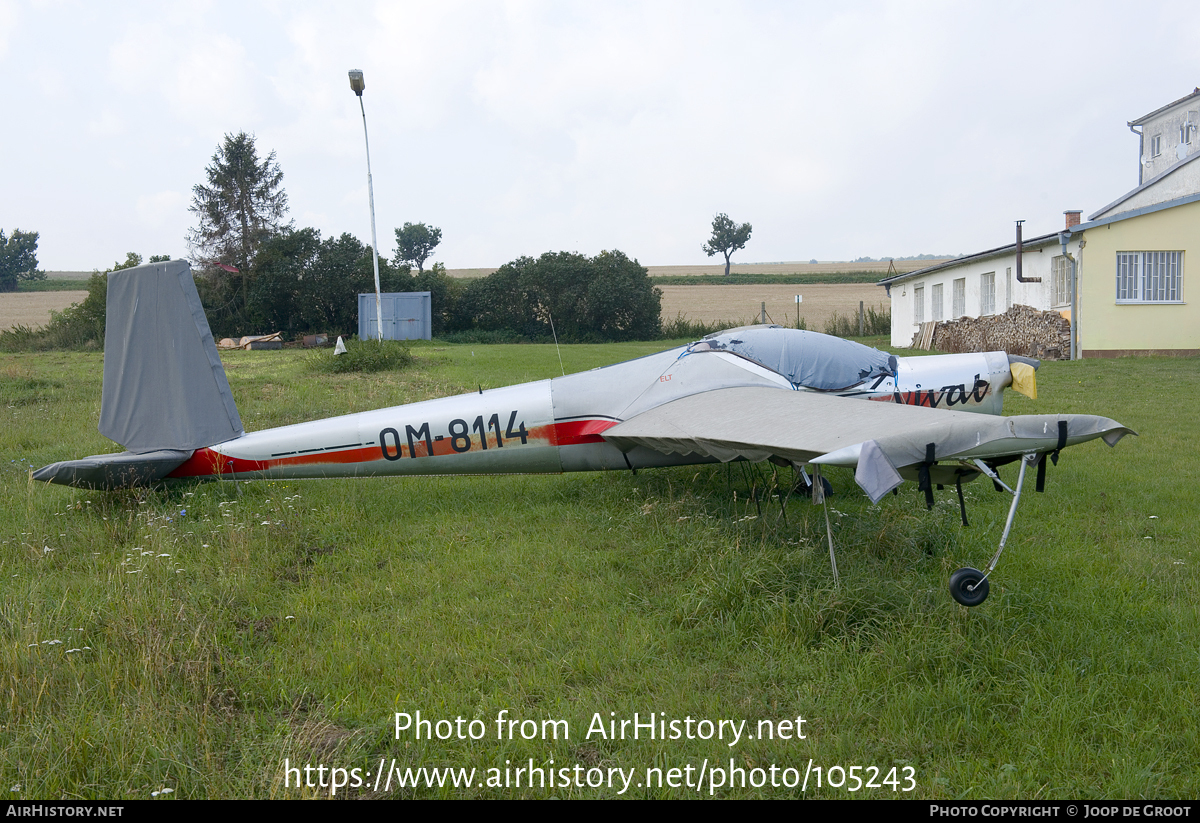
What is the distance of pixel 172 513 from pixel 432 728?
397 centimetres

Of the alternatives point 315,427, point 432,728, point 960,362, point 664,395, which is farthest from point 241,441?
point 960,362

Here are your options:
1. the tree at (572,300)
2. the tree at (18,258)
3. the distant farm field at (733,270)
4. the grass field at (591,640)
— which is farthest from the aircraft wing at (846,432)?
the tree at (18,258)

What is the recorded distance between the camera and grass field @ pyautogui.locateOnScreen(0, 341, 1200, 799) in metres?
2.89

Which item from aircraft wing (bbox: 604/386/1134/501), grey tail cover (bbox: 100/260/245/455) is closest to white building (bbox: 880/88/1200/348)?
aircraft wing (bbox: 604/386/1134/501)

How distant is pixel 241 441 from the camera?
669 centimetres

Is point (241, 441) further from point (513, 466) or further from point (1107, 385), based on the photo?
point (1107, 385)

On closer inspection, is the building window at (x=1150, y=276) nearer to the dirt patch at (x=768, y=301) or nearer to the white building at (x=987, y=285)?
the white building at (x=987, y=285)

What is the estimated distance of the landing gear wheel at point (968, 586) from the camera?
11.8 ft

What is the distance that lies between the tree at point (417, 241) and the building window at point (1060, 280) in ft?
286

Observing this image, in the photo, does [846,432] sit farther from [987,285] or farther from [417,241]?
[417,241]

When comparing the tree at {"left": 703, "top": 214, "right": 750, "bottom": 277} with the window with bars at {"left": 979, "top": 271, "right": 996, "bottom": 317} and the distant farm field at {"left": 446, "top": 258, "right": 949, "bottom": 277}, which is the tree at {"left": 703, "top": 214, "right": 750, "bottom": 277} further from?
the window with bars at {"left": 979, "top": 271, "right": 996, "bottom": 317}

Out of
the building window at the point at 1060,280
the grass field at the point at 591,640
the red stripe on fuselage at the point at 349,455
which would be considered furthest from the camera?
the building window at the point at 1060,280

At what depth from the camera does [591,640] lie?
3.95m

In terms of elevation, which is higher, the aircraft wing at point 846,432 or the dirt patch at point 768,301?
the dirt patch at point 768,301
